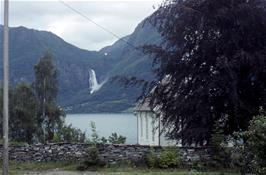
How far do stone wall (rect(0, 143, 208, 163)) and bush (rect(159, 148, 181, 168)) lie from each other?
315mm

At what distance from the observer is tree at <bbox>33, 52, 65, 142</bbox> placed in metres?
63.9

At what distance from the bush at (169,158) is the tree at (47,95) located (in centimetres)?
4436

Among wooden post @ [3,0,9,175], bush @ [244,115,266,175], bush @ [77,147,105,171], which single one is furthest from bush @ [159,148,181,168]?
wooden post @ [3,0,9,175]

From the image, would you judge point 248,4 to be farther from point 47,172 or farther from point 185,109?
point 47,172

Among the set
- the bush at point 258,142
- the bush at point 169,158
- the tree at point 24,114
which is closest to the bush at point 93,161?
the bush at point 169,158

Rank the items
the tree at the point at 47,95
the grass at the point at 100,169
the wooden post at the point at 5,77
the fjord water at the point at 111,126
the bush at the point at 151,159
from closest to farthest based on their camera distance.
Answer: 1. the wooden post at the point at 5,77
2. the grass at the point at 100,169
3. the bush at the point at 151,159
4. the tree at the point at 47,95
5. the fjord water at the point at 111,126

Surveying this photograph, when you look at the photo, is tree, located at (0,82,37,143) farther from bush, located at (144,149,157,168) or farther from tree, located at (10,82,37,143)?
bush, located at (144,149,157,168)

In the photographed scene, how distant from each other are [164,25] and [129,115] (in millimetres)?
164034

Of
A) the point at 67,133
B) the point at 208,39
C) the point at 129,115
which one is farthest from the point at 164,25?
the point at 129,115

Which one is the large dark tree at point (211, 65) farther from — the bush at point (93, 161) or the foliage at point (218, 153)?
the bush at point (93, 161)

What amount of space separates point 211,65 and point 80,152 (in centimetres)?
780

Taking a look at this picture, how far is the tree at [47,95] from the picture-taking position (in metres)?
63.9

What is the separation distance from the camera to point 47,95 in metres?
65.1

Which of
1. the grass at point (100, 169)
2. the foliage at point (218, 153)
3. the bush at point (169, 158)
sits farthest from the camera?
the bush at point (169, 158)
